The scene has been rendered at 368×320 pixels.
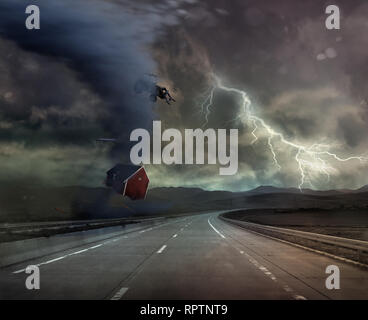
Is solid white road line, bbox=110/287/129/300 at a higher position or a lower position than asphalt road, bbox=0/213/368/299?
higher

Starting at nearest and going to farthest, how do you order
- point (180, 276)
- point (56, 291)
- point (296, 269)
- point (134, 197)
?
point (56, 291) → point (180, 276) → point (296, 269) → point (134, 197)

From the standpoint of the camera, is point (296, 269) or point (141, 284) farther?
point (296, 269)

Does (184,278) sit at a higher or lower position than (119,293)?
lower

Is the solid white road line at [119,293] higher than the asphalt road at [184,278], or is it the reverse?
the solid white road line at [119,293]

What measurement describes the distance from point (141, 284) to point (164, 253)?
7891 millimetres

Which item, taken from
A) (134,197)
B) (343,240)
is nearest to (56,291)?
(343,240)

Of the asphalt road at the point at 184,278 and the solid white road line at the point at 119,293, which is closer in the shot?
the solid white road line at the point at 119,293

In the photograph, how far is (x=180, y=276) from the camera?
11578mm

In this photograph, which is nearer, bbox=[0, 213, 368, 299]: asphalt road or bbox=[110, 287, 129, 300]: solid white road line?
bbox=[110, 287, 129, 300]: solid white road line

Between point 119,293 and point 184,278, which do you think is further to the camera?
point 184,278
